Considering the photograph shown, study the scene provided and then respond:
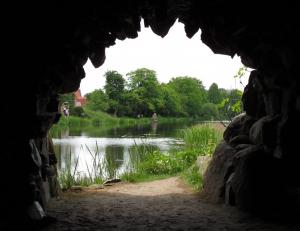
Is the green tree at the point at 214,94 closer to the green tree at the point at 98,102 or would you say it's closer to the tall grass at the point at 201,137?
the green tree at the point at 98,102

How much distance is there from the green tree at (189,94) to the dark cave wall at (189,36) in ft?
201

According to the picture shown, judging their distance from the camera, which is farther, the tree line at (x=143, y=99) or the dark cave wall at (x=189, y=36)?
the tree line at (x=143, y=99)

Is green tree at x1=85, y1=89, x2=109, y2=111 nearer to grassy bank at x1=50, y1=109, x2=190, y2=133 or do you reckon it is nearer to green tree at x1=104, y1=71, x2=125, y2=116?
green tree at x1=104, y1=71, x2=125, y2=116

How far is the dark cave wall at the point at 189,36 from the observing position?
4.23m

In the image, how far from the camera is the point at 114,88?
57656 millimetres

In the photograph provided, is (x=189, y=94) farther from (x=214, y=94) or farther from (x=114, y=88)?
(x=114, y=88)

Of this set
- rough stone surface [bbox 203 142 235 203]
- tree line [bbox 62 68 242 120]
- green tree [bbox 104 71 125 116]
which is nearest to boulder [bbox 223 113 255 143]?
rough stone surface [bbox 203 142 235 203]

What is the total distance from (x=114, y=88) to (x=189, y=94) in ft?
61.1

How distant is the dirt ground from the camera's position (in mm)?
4746

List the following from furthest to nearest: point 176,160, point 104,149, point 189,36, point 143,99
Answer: point 143,99, point 104,149, point 176,160, point 189,36

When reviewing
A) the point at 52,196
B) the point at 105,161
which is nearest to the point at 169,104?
the point at 105,161

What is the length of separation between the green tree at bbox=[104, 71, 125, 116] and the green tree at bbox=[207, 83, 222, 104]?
25.2 meters

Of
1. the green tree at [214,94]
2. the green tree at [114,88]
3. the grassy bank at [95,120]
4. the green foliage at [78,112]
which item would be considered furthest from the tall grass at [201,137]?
the green tree at [214,94]

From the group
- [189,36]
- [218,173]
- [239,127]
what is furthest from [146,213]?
[189,36]
